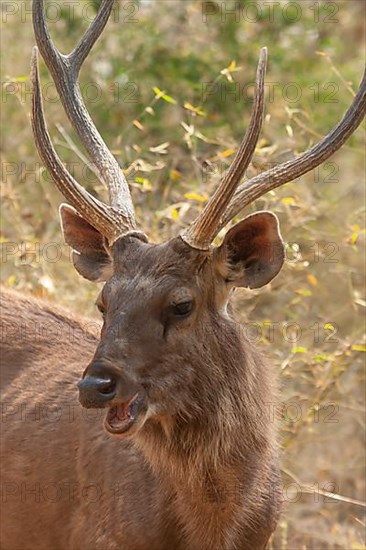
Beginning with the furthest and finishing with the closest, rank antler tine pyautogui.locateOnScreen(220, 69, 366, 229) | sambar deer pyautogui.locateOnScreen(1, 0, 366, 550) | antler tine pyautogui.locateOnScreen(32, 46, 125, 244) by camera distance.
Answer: antler tine pyautogui.locateOnScreen(32, 46, 125, 244) < antler tine pyautogui.locateOnScreen(220, 69, 366, 229) < sambar deer pyautogui.locateOnScreen(1, 0, 366, 550)

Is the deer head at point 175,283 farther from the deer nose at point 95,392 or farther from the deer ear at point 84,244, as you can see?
the deer ear at point 84,244

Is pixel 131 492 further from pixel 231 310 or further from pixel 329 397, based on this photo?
pixel 329 397

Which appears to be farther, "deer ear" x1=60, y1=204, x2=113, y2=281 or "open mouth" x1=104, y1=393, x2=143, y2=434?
"deer ear" x1=60, y1=204, x2=113, y2=281

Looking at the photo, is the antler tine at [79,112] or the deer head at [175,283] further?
the antler tine at [79,112]

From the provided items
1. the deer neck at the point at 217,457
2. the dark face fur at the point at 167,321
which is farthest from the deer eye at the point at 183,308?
the deer neck at the point at 217,457

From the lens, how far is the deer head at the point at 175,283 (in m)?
5.29

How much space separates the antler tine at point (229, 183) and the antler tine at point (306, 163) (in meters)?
0.10

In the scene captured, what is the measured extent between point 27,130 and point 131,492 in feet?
19.9

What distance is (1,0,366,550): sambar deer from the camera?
5.40 metres

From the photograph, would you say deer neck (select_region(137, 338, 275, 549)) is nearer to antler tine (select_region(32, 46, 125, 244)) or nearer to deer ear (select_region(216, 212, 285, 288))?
deer ear (select_region(216, 212, 285, 288))

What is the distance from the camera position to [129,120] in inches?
435

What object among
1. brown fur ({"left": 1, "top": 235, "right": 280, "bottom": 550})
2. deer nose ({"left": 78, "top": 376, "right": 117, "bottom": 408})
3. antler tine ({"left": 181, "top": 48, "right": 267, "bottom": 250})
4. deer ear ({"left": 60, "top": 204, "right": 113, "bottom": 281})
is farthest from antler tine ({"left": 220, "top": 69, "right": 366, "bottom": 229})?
deer nose ({"left": 78, "top": 376, "right": 117, "bottom": 408})

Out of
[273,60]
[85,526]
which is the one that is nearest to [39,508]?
[85,526]

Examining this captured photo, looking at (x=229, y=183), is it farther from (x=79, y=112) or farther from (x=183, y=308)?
(x=79, y=112)
